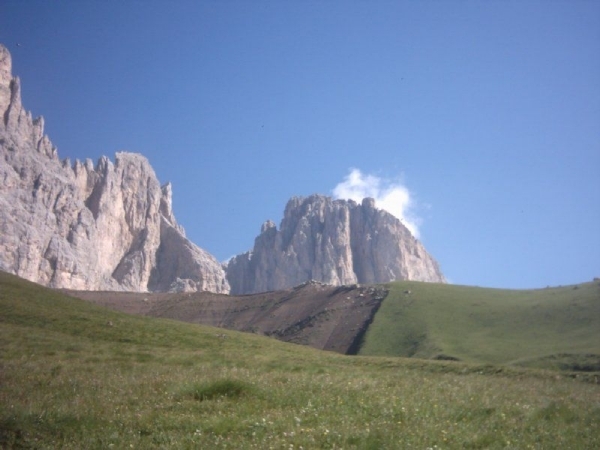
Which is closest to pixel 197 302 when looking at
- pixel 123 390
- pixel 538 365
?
pixel 538 365

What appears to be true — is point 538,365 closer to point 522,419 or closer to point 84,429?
point 522,419

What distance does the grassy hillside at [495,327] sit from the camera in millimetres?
67125

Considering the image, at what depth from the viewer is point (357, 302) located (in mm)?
112375

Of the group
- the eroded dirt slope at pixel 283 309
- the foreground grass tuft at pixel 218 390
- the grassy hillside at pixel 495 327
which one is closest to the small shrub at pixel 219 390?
the foreground grass tuft at pixel 218 390

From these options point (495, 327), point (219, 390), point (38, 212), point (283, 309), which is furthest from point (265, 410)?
point (38, 212)

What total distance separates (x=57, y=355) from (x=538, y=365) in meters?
49.3

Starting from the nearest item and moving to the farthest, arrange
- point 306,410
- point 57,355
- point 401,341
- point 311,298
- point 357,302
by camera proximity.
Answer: point 306,410 → point 57,355 → point 401,341 → point 357,302 → point 311,298

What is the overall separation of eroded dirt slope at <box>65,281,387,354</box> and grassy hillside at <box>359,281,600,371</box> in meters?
5.28

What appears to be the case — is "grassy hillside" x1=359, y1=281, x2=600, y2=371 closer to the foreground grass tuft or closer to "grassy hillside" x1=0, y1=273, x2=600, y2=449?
"grassy hillside" x1=0, y1=273, x2=600, y2=449

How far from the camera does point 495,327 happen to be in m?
85.9

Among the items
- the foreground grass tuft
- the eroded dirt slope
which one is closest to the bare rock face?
the eroded dirt slope

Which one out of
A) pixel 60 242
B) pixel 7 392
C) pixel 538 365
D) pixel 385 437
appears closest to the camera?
pixel 385 437

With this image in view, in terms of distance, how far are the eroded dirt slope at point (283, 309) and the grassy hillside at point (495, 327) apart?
528 cm

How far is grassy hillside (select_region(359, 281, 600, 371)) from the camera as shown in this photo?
67.1 meters
